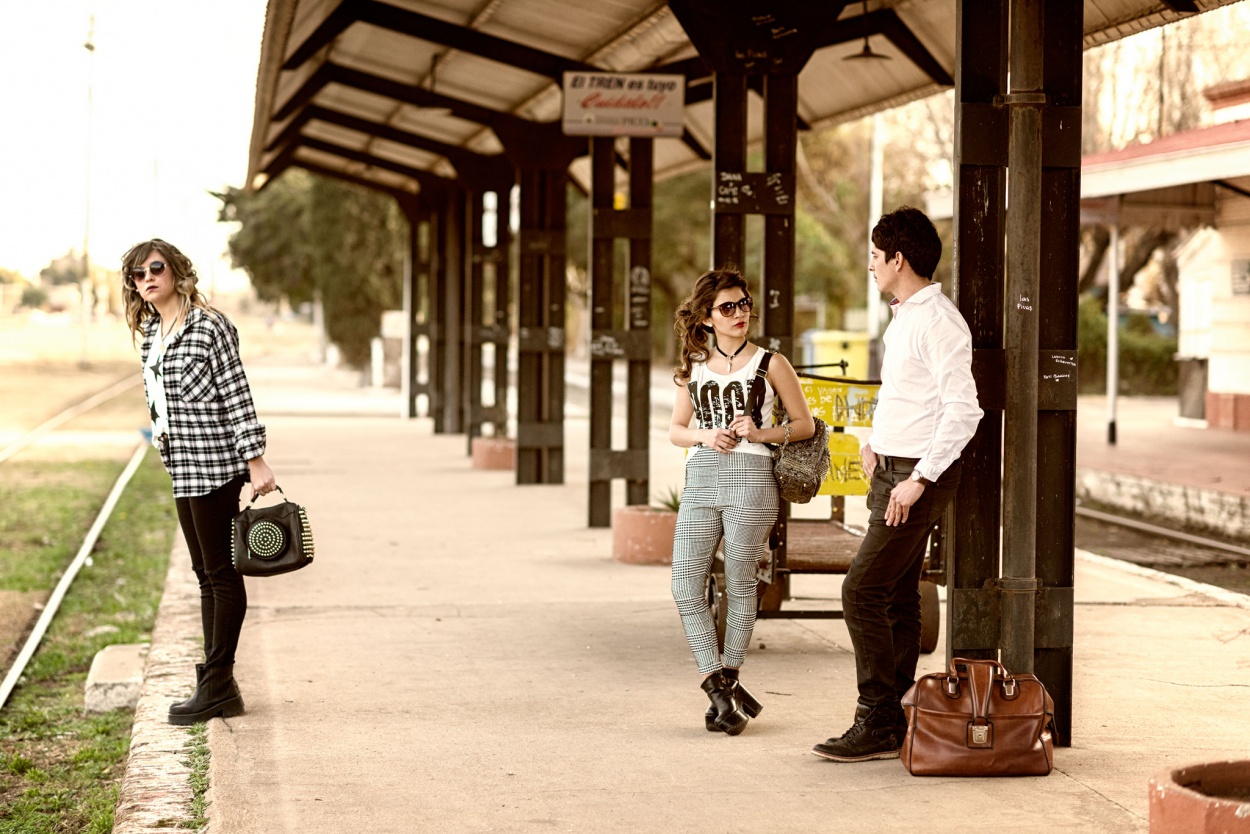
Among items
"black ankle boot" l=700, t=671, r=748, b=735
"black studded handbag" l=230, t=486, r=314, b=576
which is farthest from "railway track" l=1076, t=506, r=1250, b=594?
"black studded handbag" l=230, t=486, r=314, b=576

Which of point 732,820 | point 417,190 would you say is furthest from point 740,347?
point 417,190

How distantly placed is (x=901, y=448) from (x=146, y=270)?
2.93 metres

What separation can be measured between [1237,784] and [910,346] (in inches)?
72.6

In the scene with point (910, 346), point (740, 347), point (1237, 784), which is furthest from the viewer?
point (740, 347)

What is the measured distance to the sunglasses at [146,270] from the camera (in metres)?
6.55

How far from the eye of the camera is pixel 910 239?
5.87m

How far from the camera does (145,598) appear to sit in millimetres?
11258

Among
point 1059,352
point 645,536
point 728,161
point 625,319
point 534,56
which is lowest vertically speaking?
point 645,536

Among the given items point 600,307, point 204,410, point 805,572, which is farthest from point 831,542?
point 600,307

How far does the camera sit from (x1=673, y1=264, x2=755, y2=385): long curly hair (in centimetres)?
654

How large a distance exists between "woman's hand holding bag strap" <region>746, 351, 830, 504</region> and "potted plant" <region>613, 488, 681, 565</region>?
4658 mm

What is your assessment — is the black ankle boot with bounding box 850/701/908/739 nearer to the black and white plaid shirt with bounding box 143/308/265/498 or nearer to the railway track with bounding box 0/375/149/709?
the black and white plaid shirt with bounding box 143/308/265/498

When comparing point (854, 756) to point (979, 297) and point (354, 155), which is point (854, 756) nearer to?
point (979, 297)

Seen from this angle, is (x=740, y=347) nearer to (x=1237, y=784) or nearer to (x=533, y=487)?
(x=1237, y=784)
